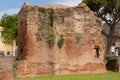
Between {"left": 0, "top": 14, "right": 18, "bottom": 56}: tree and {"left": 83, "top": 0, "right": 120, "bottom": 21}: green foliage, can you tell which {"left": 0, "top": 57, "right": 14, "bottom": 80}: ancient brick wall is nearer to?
{"left": 83, "top": 0, "right": 120, "bottom": 21}: green foliage

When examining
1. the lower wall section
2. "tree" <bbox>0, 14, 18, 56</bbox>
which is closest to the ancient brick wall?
the lower wall section

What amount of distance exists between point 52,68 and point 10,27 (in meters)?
21.2

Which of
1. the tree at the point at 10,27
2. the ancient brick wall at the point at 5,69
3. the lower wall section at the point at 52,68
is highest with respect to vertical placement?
the tree at the point at 10,27

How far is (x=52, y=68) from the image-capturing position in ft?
70.4

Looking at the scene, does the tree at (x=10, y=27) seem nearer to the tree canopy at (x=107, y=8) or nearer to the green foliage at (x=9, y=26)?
the green foliage at (x=9, y=26)

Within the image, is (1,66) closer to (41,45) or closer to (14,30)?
(41,45)

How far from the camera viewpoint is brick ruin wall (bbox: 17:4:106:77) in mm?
21250

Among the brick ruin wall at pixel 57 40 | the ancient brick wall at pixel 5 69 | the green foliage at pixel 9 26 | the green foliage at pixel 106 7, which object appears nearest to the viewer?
the ancient brick wall at pixel 5 69

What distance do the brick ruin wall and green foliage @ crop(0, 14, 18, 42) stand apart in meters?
17.7

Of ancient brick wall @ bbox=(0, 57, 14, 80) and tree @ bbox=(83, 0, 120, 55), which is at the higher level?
tree @ bbox=(83, 0, 120, 55)

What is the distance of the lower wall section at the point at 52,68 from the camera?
2058 centimetres

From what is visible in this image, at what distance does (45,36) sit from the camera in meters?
21.7

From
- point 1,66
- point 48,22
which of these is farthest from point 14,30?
point 1,66

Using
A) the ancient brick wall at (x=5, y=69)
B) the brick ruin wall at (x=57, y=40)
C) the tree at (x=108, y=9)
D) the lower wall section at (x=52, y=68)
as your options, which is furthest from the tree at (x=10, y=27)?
the ancient brick wall at (x=5, y=69)
